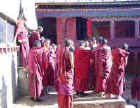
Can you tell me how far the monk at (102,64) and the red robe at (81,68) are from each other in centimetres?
23

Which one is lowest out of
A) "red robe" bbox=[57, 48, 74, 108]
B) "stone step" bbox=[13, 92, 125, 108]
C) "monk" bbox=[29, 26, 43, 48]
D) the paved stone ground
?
the paved stone ground

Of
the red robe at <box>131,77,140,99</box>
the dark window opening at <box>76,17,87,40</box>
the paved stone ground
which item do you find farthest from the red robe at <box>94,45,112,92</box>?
the dark window opening at <box>76,17,87,40</box>

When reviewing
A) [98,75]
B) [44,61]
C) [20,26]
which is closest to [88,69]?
[98,75]

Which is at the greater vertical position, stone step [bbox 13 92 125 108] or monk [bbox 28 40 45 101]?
monk [bbox 28 40 45 101]

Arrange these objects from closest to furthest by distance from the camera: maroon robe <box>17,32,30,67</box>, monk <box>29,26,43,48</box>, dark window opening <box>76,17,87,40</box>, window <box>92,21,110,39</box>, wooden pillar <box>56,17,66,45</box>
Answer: maroon robe <box>17,32,30,67</box> → monk <box>29,26,43,48</box> → wooden pillar <box>56,17,66,45</box> → dark window opening <box>76,17,87,40</box> → window <box>92,21,110,39</box>

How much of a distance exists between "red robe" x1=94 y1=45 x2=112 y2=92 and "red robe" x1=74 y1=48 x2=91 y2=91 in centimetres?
21

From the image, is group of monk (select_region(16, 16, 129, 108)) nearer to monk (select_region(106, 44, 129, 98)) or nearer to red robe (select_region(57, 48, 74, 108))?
monk (select_region(106, 44, 129, 98))

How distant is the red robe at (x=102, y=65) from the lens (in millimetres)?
6887

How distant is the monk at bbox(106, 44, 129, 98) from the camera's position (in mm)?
6906

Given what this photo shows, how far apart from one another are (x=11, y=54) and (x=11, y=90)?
825 mm

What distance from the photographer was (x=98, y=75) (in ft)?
23.0

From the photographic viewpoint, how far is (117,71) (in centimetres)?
698

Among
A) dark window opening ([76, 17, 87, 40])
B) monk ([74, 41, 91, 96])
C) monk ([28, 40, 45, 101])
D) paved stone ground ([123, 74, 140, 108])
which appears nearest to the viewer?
monk ([28, 40, 45, 101])

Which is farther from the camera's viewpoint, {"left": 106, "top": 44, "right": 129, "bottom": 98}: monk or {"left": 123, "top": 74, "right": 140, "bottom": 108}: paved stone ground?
{"left": 123, "top": 74, "right": 140, "bottom": 108}: paved stone ground
